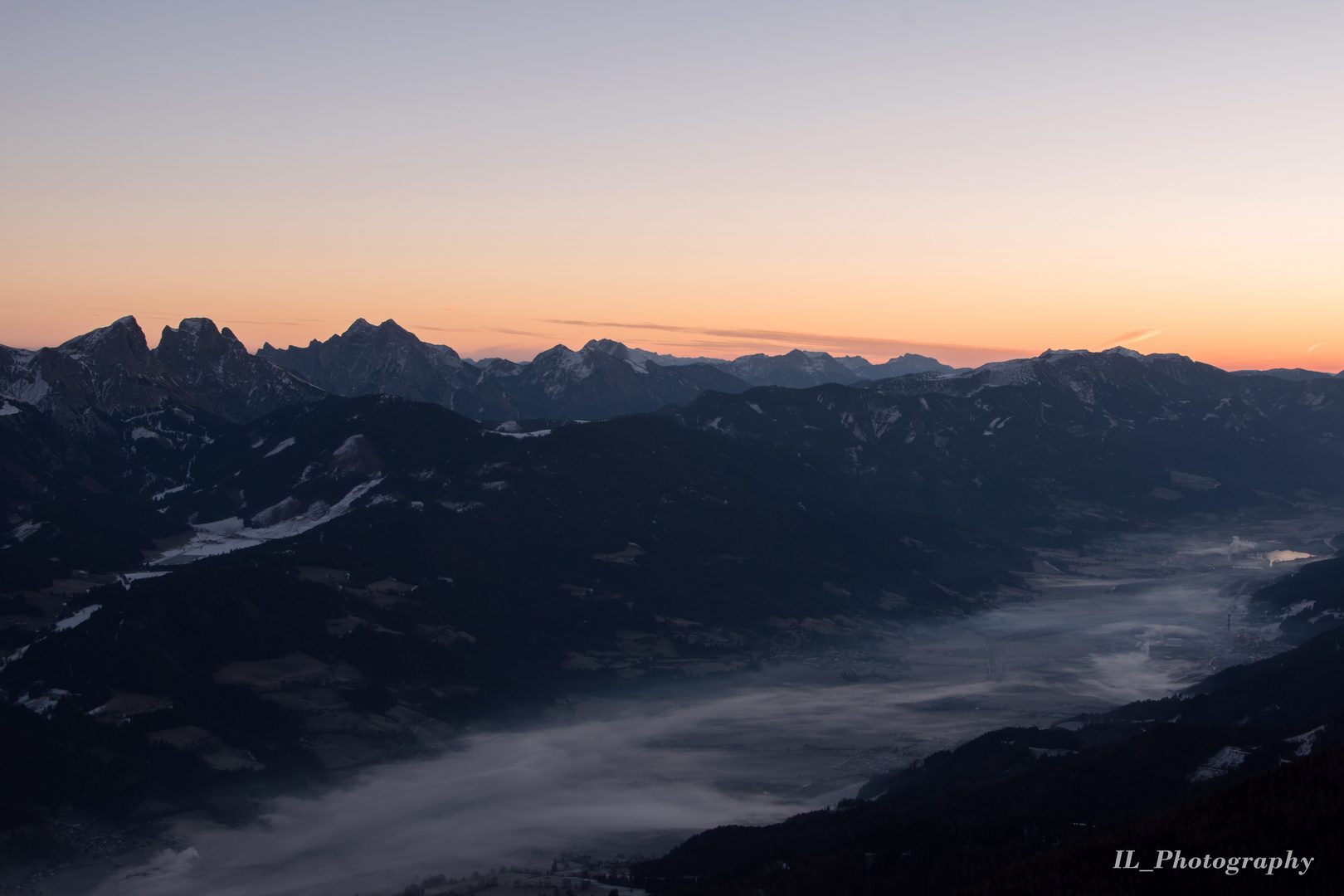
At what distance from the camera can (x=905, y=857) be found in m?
190

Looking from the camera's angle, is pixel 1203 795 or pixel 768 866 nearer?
pixel 1203 795

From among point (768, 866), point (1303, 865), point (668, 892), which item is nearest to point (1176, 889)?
point (1303, 865)

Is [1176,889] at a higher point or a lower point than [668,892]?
higher

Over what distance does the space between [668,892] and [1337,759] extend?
107 m

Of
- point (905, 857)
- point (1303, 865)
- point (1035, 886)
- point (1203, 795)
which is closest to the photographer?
point (1303, 865)

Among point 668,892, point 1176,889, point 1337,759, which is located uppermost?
point 1337,759

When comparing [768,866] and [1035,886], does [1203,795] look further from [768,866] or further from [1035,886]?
[768,866]

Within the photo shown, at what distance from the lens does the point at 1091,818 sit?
633 ft

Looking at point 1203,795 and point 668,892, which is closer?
point 1203,795

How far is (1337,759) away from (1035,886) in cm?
4852

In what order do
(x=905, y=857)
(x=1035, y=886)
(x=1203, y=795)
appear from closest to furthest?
(x=1035, y=886) → (x=1203, y=795) → (x=905, y=857)

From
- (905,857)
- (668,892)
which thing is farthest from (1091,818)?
(668,892)

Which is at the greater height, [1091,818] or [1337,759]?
[1337,759]

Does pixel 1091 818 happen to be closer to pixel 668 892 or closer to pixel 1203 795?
pixel 1203 795
